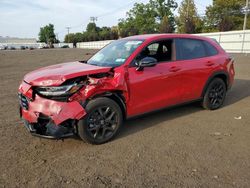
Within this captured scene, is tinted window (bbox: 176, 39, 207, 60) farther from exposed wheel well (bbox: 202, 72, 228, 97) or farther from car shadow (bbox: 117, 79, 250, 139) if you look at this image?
car shadow (bbox: 117, 79, 250, 139)

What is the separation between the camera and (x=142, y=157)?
11.2 ft

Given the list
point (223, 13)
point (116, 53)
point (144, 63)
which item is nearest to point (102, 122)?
point (144, 63)

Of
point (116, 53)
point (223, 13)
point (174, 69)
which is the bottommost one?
point (174, 69)

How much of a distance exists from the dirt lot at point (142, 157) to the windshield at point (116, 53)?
130cm

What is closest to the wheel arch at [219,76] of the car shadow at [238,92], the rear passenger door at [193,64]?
the rear passenger door at [193,64]

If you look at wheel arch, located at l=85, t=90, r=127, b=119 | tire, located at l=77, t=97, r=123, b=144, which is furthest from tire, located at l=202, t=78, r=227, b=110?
tire, located at l=77, t=97, r=123, b=144

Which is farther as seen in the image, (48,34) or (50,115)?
(48,34)

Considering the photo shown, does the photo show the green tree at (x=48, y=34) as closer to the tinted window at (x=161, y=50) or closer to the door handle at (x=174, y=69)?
the tinted window at (x=161, y=50)

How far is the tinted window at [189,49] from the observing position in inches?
188

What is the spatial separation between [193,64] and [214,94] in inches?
44.0

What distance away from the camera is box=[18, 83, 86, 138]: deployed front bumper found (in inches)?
133

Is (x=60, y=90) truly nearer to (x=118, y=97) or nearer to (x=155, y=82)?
(x=118, y=97)

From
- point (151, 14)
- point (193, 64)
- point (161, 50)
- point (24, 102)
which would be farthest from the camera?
point (151, 14)

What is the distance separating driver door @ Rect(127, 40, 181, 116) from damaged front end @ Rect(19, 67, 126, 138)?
2.14 feet
